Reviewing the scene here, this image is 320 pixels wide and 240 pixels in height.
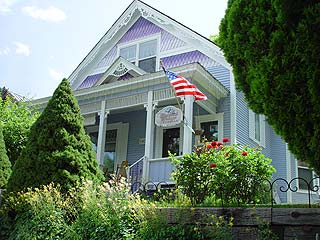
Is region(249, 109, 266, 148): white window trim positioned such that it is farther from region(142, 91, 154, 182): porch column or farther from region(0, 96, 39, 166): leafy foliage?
region(0, 96, 39, 166): leafy foliage

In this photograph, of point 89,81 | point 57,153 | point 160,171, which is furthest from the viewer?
point 89,81

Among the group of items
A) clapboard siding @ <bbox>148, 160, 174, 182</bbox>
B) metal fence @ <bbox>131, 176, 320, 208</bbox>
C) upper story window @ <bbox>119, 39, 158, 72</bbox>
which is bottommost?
metal fence @ <bbox>131, 176, 320, 208</bbox>

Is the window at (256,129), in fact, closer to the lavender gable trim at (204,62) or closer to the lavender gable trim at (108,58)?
the lavender gable trim at (204,62)

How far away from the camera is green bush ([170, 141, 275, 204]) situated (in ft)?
19.7

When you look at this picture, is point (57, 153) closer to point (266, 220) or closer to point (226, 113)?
point (266, 220)

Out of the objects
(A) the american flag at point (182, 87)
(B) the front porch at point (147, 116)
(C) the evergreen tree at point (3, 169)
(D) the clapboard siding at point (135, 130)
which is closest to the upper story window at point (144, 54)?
(B) the front porch at point (147, 116)

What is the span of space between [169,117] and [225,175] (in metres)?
4.93

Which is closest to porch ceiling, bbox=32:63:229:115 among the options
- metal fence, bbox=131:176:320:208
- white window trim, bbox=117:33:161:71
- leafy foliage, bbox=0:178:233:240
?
white window trim, bbox=117:33:161:71

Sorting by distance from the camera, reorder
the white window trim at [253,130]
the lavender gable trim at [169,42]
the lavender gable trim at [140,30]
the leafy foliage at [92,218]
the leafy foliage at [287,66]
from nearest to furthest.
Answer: the leafy foliage at [287,66], the leafy foliage at [92,218], the white window trim at [253,130], the lavender gable trim at [169,42], the lavender gable trim at [140,30]

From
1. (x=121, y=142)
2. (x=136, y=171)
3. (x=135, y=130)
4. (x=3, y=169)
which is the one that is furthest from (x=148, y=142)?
(x=3, y=169)

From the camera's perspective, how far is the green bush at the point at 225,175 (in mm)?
6004

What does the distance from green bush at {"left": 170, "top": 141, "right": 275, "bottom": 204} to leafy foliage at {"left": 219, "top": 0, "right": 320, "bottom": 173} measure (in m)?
1.35

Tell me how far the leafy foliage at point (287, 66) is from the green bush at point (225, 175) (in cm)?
135

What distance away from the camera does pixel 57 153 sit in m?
6.93
